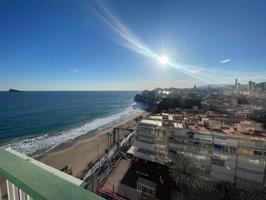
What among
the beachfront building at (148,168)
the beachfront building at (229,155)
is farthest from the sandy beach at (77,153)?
the beachfront building at (229,155)

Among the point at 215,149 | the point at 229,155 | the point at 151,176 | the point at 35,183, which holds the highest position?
the point at 35,183

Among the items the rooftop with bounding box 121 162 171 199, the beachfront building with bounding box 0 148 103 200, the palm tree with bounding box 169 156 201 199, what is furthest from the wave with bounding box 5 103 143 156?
the beachfront building with bounding box 0 148 103 200

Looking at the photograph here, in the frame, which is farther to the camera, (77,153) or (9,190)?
(77,153)

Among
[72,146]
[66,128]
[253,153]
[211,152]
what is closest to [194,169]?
[211,152]

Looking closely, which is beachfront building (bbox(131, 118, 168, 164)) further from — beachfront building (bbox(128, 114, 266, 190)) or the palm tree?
the palm tree

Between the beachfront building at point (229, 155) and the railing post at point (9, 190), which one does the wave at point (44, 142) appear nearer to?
the beachfront building at point (229, 155)

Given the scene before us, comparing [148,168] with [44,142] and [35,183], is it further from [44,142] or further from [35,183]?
[44,142]

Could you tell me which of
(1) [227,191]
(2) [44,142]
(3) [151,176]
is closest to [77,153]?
(2) [44,142]
